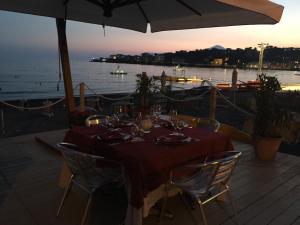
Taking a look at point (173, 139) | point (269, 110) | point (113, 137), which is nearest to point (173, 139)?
point (173, 139)

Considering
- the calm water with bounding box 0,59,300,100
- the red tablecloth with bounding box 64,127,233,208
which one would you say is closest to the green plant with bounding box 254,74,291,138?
the red tablecloth with bounding box 64,127,233,208

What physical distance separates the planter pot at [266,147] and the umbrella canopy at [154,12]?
6.32ft

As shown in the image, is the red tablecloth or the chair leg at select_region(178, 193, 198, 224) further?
the chair leg at select_region(178, 193, 198, 224)

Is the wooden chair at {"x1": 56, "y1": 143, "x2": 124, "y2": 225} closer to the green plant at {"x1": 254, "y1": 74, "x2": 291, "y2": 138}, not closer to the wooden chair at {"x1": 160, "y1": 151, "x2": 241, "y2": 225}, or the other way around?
the wooden chair at {"x1": 160, "y1": 151, "x2": 241, "y2": 225}

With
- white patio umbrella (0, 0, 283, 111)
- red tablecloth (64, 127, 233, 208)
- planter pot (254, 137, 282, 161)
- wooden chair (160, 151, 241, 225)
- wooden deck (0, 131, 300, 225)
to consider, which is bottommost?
wooden deck (0, 131, 300, 225)

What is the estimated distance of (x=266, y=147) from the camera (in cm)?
461

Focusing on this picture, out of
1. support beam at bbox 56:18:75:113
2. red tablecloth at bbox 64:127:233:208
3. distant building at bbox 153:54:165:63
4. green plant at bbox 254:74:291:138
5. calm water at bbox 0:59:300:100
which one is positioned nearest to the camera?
red tablecloth at bbox 64:127:233:208

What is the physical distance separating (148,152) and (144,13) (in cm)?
291

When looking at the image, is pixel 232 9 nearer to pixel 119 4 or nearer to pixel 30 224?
pixel 119 4

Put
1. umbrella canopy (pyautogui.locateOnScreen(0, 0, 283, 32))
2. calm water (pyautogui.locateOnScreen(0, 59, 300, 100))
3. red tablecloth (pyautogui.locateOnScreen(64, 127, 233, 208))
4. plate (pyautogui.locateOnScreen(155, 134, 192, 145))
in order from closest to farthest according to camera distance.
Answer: red tablecloth (pyautogui.locateOnScreen(64, 127, 233, 208)), plate (pyautogui.locateOnScreen(155, 134, 192, 145)), umbrella canopy (pyautogui.locateOnScreen(0, 0, 283, 32)), calm water (pyautogui.locateOnScreen(0, 59, 300, 100))

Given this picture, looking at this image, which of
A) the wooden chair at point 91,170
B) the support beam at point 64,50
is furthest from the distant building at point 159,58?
the wooden chair at point 91,170

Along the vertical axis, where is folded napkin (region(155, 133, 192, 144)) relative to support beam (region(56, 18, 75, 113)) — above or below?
below

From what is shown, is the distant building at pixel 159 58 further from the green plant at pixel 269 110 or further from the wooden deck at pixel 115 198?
the wooden deck at pixel 115 198

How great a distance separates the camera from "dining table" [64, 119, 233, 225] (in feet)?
7.49
